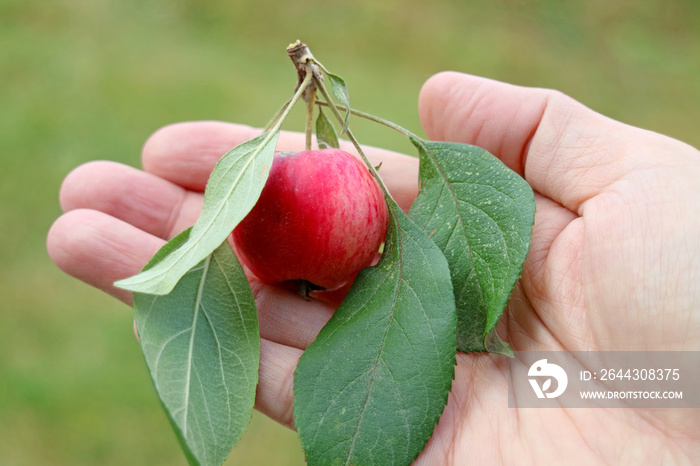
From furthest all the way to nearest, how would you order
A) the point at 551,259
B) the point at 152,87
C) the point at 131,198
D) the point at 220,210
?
the point at 152,87, the point at 131,198, the point at 551,259, the point at 220,210

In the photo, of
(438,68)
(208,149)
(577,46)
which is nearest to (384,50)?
Answer: (438,68)

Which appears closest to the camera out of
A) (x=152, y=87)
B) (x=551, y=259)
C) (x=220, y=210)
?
(x=220, y=210)

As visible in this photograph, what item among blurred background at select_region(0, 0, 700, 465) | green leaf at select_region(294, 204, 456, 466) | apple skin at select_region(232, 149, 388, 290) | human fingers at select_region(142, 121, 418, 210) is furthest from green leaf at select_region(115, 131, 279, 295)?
blurred background at select_region(0, 0, 700, 465)

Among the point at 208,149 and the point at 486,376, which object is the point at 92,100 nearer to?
the point at 208,149

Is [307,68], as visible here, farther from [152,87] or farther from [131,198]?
[152,87]

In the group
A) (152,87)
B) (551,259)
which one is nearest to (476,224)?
(551,259)

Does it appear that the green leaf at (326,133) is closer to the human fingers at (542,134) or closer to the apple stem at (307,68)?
the apple stem at (307,68)
